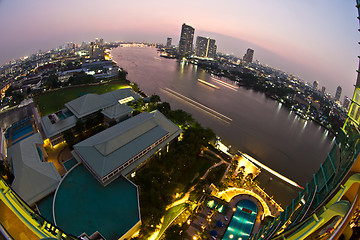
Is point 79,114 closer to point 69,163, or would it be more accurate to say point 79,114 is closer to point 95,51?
point 69,163

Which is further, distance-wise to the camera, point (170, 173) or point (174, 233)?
point (170, 173)

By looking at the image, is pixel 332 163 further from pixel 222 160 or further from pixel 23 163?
pixel 23 163

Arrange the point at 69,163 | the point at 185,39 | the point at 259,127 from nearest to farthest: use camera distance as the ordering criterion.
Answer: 1. the point at 69,163
2. the point at 259,127
3. the point at 185,39

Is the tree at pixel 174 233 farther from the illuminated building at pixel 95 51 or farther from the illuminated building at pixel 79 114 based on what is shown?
the illuminated building at pixel 95 51

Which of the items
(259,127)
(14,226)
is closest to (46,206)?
(14,226)

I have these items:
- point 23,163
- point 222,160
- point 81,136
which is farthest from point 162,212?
point 81,136

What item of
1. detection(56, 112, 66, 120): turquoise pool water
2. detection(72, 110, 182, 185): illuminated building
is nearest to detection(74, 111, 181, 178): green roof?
detection(72, 110, 182, 185): illuminated building
